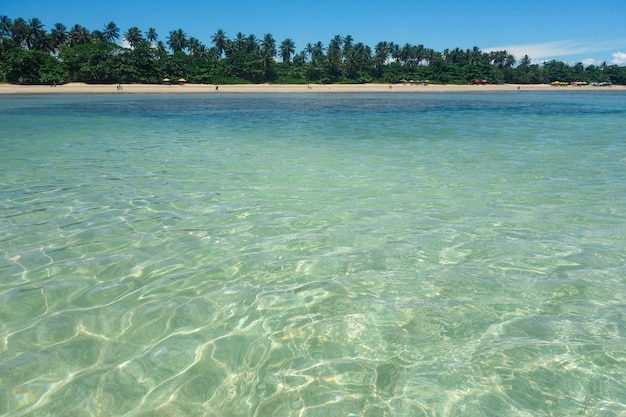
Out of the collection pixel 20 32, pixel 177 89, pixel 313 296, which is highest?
pixel 20 32

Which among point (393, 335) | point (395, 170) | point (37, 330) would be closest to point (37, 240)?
point (37, 330)

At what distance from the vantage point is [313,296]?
4121mm

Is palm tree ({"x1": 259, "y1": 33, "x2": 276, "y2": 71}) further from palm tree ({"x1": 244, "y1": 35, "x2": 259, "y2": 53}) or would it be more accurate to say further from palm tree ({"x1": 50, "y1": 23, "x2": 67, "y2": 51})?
palm tree ({"x1": 50, "y1": 23, "x2": 67, "y2": 51})

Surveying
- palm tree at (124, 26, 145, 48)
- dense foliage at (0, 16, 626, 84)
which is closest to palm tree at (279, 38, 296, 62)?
dense foliage at (0, 16, 626, 84)

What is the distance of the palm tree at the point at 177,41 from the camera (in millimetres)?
108875

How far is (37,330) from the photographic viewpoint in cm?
358

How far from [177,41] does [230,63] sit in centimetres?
2789

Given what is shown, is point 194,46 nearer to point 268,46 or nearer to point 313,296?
point 268,46

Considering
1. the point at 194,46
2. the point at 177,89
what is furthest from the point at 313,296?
the point at 194,46

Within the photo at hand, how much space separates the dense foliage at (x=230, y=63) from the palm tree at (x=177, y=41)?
0.26 meters

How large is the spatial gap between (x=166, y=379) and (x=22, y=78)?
84611 millimetres

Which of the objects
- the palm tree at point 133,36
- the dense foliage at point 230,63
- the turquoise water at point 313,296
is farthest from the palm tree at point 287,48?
the turquoise water at point 313,296

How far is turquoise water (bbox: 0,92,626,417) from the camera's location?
2869 millimetres

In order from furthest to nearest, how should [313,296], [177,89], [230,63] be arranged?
[230,63] < [177,89] < [313,296]
